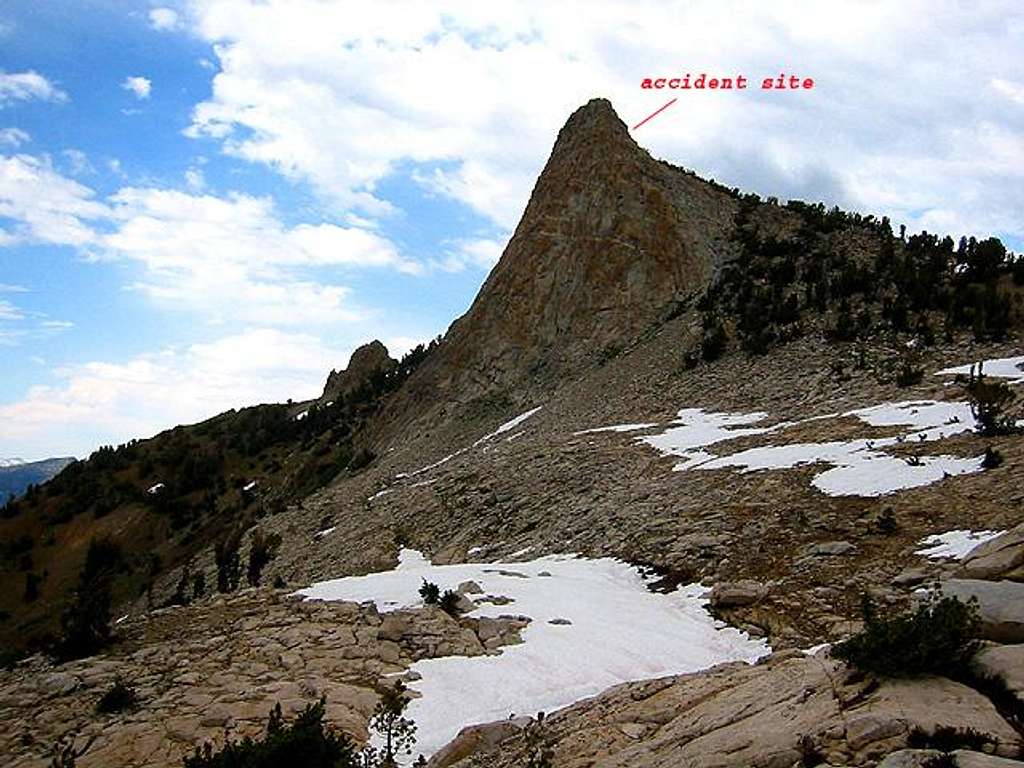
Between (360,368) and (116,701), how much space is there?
239 feet

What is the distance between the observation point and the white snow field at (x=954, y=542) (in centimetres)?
1087

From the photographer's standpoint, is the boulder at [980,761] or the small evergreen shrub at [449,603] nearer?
the boulder at [980,761]

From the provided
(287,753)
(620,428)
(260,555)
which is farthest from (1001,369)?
(260,555)

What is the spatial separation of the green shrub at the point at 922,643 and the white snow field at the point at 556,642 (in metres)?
4.03

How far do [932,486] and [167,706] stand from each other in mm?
12720

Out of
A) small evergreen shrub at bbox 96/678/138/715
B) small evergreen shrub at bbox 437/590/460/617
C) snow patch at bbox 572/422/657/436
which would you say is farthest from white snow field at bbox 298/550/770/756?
snow patch at bbox 572/422/657/436

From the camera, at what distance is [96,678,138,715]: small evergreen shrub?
902 centimetres

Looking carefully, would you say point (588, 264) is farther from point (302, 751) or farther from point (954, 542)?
point (302, 751)

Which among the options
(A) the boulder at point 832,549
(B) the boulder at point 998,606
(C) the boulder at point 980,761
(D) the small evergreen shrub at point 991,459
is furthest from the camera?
(D) the small evergreen shrub at point 991,459

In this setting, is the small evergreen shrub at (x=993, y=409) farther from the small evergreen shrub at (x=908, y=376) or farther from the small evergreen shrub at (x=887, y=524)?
the small evergreen shrub at (x=887, y=524)

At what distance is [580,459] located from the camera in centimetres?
2338

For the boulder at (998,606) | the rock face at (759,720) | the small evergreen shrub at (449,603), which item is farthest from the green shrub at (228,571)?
the boulder at (998,606)

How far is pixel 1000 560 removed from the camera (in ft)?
25.7

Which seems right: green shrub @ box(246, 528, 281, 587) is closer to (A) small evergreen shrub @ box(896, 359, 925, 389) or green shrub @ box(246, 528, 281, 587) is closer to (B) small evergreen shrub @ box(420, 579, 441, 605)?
(B) small evergreen shrub @ box(420, 579, 441, 605)
